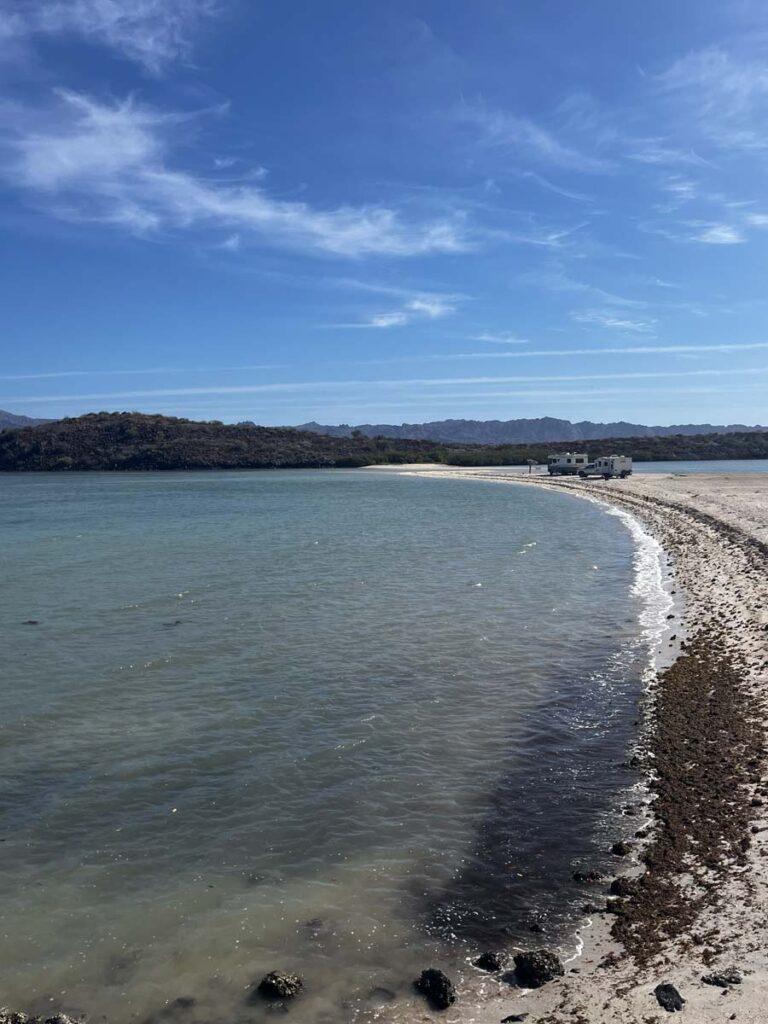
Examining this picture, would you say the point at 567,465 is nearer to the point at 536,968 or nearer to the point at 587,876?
the point at 587,876

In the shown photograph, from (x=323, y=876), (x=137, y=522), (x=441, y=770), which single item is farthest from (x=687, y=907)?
(x=137, y=522)

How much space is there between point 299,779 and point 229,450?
482 ft

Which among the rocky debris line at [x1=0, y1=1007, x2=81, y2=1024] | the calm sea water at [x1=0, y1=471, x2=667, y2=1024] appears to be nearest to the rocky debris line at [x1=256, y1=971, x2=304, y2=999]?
the calm sea water at [x1=0, y1=471, x2=667, y2=1024]

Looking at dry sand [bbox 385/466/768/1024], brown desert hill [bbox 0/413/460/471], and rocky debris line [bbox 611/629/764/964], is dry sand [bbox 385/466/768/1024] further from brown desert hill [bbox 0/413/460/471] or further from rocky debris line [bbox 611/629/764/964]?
brown desert hill [bbox 0/413/460/471]

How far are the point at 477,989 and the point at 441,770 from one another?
4.01m

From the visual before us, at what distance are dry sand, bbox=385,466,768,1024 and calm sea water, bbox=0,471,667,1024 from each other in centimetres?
47

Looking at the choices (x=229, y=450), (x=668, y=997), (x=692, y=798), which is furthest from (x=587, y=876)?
(x=229, y=450)

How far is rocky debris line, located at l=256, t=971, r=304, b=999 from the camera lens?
19.0ft

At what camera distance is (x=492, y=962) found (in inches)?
240

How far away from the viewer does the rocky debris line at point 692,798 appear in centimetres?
645

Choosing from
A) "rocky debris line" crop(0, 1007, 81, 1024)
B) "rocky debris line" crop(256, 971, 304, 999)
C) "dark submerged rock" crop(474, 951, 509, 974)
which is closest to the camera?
"rocky debris line" crop(0, 1007, 81, 1024)

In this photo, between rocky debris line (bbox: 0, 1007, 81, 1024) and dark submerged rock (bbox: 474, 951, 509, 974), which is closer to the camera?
rocky debris line (bbox: 0, 1007, 81, 1024)

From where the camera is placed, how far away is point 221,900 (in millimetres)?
7129

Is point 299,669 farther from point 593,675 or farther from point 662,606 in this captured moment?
point 662,606
